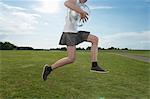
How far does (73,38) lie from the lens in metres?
9.10

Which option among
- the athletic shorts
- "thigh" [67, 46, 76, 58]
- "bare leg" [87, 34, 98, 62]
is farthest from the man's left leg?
"thigh" [67, 46, 76, 58]

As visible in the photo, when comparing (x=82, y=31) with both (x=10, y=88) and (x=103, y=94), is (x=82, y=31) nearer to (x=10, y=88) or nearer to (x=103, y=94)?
(x=103, y=94)

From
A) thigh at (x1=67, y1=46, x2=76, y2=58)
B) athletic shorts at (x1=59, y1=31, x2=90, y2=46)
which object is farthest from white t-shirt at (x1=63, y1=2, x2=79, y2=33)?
thigh at (x1=67, y1=46, x2=76, y2=58)

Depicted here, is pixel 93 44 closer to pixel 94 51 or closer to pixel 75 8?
pixel 94 51

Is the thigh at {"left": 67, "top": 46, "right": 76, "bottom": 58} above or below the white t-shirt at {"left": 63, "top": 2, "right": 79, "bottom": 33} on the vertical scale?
below

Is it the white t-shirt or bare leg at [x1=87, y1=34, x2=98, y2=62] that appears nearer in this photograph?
the white t-shirt

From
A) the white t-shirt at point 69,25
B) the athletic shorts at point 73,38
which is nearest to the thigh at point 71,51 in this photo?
the athletic shorts at point 73,38

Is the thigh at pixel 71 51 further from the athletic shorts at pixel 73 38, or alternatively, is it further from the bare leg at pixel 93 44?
the bare leg at pixel 93 44

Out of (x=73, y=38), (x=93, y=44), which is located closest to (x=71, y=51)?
(x=73, y=38)

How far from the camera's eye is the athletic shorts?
9.12m

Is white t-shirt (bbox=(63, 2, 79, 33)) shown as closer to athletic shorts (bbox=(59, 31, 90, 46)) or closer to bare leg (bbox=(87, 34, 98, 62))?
athletic shorts (bbox=(59, 31, 90, 46))

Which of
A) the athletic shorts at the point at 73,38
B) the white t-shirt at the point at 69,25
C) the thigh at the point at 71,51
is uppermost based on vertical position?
the white t-shirt at the point at 69,25

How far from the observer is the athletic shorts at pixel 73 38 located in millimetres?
9117

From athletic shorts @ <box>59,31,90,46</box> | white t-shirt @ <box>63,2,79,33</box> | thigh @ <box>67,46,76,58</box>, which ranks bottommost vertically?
thigh @ <box>67,46,76,58</box>
